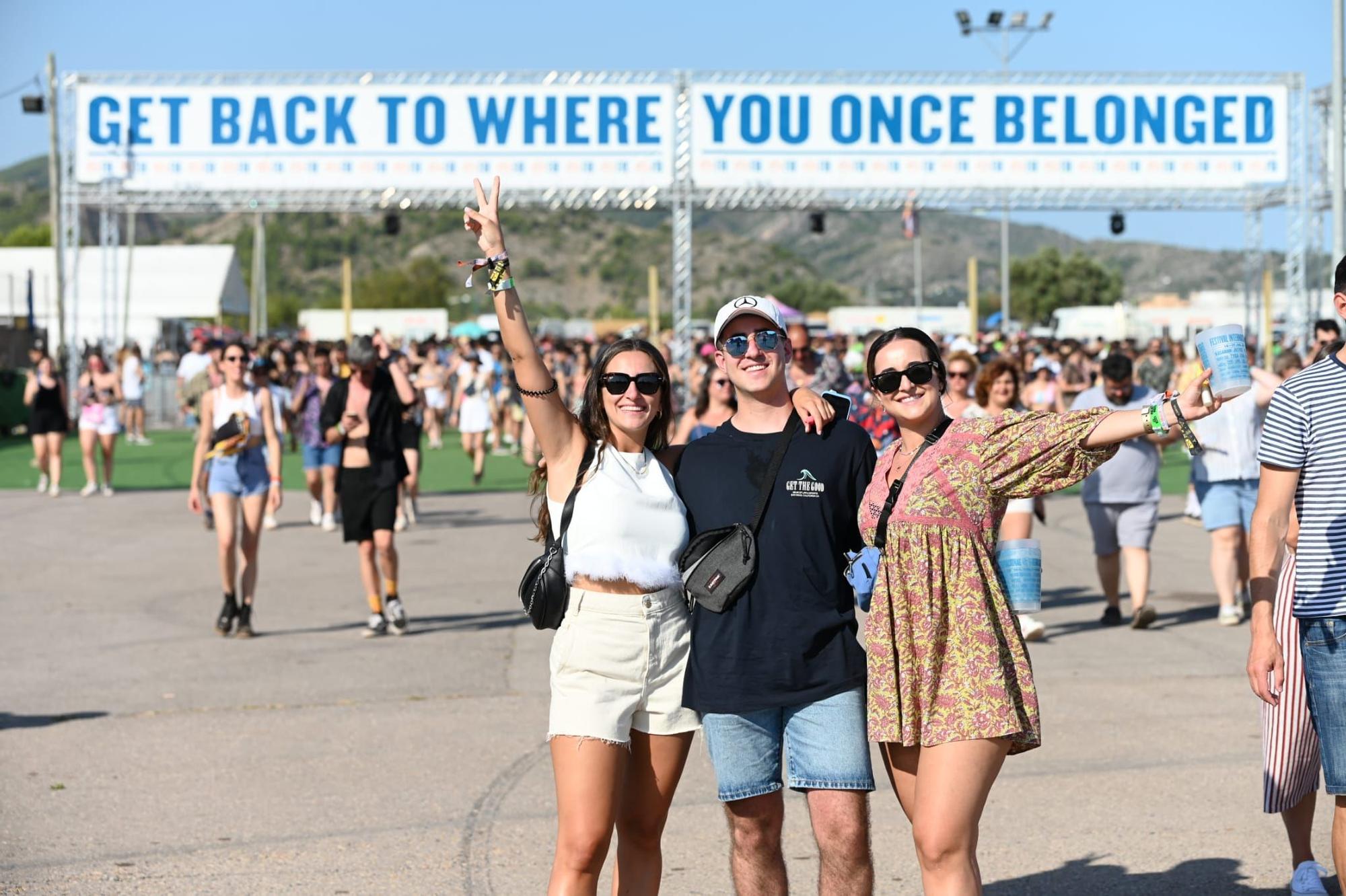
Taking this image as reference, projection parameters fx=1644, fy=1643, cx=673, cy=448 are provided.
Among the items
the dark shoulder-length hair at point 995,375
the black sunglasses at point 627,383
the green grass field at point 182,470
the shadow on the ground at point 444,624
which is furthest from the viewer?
the green grass field at point 182,470

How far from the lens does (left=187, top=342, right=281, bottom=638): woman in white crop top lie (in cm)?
994

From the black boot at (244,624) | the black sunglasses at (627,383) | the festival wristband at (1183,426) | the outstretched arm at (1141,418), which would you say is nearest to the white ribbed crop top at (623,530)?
the black sunglasses at (627,383)

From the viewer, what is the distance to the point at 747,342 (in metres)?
4.28

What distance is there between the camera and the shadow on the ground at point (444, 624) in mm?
10195

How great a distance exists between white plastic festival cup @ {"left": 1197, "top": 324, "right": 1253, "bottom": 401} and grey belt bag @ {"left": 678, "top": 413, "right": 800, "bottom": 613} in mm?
1080

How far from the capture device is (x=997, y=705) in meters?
3.84

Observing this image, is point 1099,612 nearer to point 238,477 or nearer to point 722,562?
point 238,477

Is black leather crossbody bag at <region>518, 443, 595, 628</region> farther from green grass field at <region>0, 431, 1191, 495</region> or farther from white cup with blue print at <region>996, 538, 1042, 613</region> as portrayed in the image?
green grass field at <region>0, 431, 1191, 495</region>

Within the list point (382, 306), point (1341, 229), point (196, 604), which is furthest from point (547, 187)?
point (382, 306)

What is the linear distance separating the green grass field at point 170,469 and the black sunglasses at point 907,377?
53.2ft

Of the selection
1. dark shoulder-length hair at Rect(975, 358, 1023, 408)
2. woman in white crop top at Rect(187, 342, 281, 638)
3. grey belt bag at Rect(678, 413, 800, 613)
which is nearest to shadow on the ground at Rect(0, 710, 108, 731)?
woman in white crop top at Rect(187, 342, 281, 638)

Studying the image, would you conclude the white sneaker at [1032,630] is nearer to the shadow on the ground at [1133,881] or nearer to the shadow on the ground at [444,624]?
the shadow on the ground at [444,624]

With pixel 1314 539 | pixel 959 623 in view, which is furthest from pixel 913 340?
pixel 1314 539

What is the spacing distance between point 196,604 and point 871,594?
8280 mm
